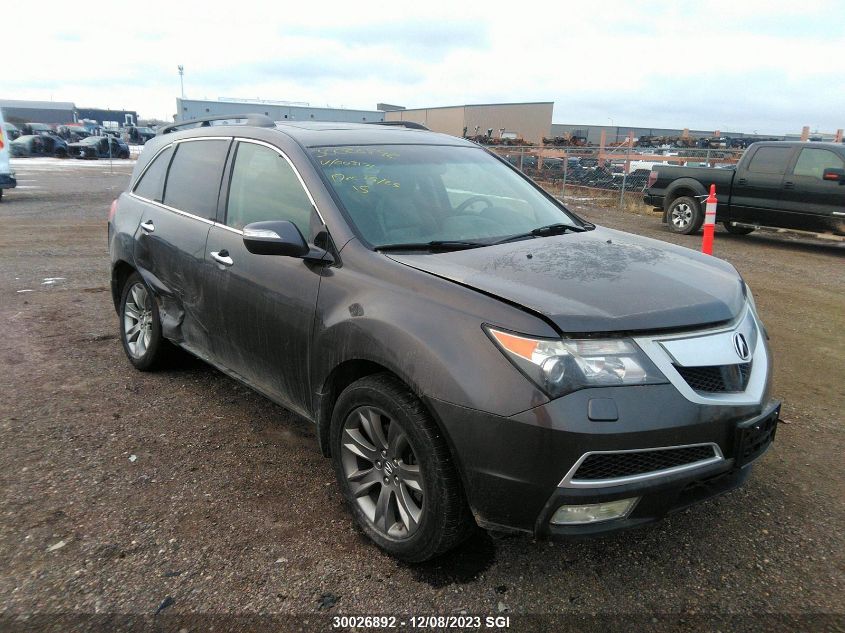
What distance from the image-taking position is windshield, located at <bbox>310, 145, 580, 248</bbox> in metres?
3.15

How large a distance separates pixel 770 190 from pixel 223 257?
11.0m

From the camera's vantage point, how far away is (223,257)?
3609 millimetres

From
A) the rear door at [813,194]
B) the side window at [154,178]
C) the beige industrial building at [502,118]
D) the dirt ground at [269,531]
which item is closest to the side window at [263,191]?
the side window at [154,178]

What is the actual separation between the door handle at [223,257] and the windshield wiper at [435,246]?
1074mm

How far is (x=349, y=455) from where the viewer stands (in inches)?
114

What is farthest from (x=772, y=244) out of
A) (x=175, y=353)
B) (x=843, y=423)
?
(x=175, y=353)

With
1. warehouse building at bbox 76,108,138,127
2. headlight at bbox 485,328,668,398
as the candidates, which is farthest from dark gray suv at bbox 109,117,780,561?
warehouse building at bbox 76,108,138,127

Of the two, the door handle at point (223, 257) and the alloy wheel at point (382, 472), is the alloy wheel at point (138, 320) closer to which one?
the door handle at point (223, 257)

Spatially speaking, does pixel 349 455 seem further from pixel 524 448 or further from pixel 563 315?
pixel 563 315

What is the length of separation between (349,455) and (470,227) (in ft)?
4.31

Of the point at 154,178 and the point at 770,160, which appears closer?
the point at 154,178

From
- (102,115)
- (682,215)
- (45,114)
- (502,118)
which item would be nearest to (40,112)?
(45,114)

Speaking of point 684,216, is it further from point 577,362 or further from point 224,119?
point 577,362

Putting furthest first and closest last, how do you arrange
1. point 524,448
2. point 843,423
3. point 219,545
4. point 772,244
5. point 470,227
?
point 772,244, point 843,423, point 470,227, point 219,545, point 524,448
